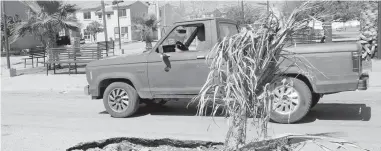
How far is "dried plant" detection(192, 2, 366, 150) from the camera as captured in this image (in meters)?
3.40

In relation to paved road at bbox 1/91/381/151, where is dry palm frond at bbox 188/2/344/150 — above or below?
above

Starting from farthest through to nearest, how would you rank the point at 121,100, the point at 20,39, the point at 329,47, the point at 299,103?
the point at 20,39, the point at 121,100, the point at 299,103, the point at 329,47

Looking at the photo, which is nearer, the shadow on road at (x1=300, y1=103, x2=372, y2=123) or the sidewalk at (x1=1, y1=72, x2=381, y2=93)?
the shadow on road at (x1=300, y1=103, x2=372, y2=123)

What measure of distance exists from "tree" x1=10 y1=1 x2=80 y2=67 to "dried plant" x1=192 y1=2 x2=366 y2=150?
17172mm

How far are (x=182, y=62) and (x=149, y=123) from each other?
1.24 metres

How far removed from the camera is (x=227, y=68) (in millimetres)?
3398

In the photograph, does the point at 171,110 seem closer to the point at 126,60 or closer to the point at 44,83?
the point at 126,60

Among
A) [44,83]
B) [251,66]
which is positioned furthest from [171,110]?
[44,83]

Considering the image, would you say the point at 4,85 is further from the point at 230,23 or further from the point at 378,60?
the point at 378,60

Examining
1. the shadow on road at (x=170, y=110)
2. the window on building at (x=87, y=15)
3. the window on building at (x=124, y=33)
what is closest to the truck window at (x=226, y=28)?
the shadow on road at (x=170, y=110)

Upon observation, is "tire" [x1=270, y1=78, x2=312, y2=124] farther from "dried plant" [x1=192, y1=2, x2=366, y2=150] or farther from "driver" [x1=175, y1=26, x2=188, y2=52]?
"dried plant" [x1=192, y1=2, x2=366, y2=150]

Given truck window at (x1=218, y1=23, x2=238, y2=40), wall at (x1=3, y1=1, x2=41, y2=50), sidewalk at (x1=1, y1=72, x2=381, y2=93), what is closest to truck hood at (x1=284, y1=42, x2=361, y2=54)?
truck window at (x1=218, y1=23, x2=238, y2=40)

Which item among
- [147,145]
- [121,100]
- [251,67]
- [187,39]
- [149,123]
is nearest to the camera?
[251,67]

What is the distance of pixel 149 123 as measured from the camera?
26.2ft
